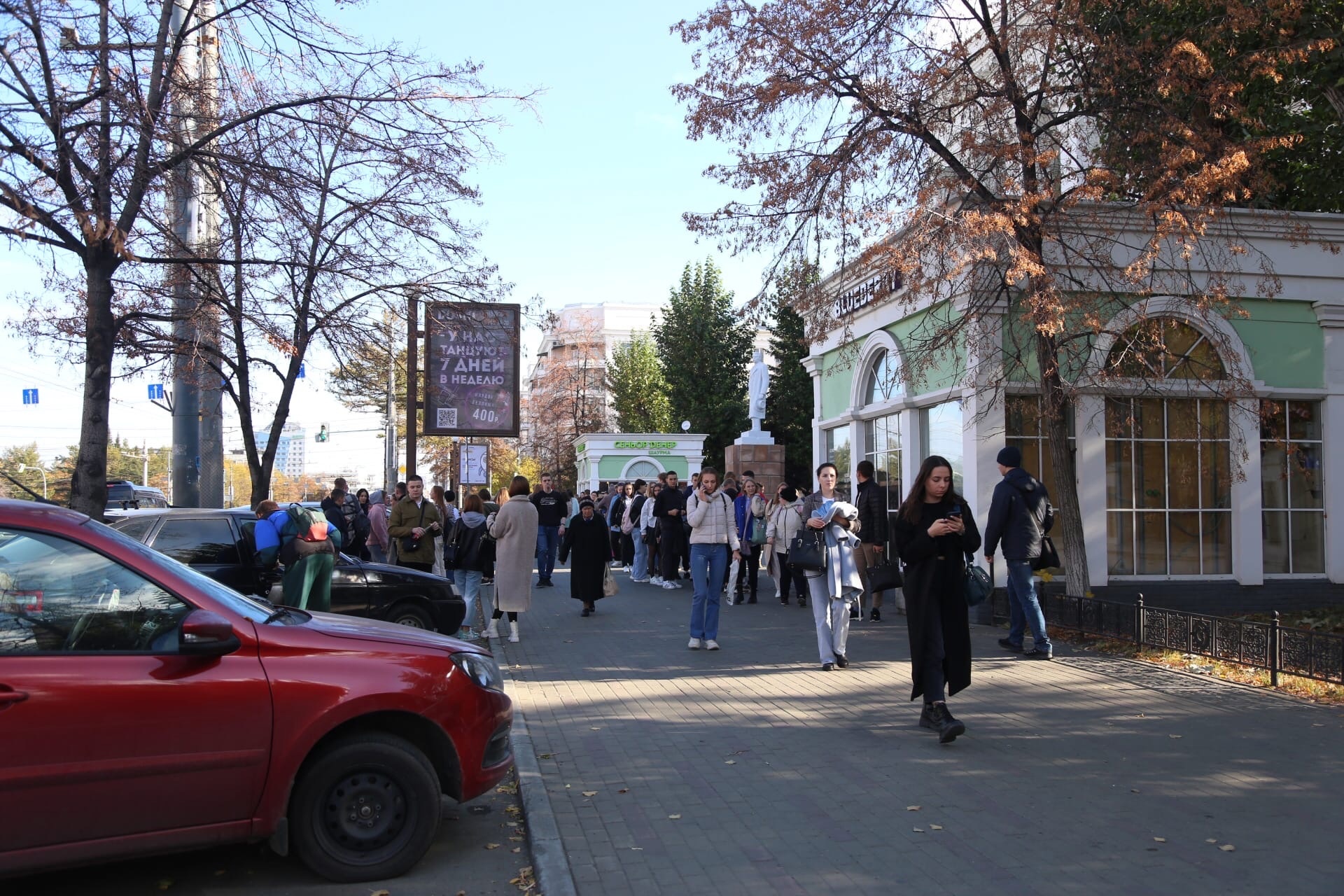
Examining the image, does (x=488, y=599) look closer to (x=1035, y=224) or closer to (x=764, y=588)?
(x=764, y=588)

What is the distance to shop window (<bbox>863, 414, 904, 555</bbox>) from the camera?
17.3 metres

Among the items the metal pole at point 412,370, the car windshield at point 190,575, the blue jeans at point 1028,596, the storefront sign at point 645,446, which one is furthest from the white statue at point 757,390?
the car windshield at point 190,575

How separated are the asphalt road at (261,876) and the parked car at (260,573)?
459cm

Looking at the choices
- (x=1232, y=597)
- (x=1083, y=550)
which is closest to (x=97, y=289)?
(x=1083, y=550)

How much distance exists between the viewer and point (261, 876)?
15.9 ft

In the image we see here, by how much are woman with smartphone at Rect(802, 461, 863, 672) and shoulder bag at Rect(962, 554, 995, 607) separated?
1.34 metres

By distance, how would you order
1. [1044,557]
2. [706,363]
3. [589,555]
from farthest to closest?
1. [706,363]
2. [589,555]
3. [1044,557]

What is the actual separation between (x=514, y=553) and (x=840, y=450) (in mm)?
9293

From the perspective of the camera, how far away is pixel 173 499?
43.2ft

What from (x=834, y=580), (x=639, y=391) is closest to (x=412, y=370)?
(x=834, y=580)

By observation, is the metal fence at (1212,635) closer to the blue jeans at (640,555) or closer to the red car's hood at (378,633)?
the red car's hood at (378,633)

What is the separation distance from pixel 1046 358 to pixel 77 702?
10521 mm

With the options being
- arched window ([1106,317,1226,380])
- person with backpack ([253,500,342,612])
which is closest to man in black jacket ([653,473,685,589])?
arched window ([1106,317,1226,380])

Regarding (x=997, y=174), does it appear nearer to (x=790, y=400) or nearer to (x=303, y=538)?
(x=303, y=538)
